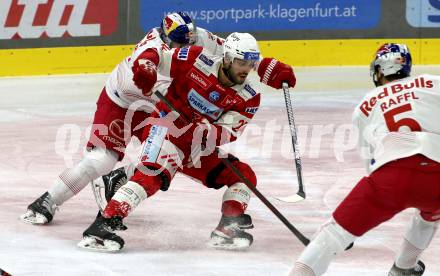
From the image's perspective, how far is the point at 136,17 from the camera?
1009 centimetres

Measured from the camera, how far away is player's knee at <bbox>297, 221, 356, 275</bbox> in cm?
421

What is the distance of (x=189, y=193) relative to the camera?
6715 millimetres

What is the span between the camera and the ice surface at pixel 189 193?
5148 millimetres

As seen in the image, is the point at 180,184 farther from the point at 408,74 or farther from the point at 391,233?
the point at 408,74

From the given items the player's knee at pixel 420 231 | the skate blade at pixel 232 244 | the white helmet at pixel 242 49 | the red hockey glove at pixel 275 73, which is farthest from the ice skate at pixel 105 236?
the player's knee at pixel 420 231

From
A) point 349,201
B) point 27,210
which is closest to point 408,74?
point 349,201

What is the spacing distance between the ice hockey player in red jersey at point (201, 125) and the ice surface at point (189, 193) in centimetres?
13

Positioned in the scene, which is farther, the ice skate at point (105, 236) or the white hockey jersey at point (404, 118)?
the ice skate at point (105, 236)

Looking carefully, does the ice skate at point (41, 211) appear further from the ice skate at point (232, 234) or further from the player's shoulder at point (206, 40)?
the player's shoulder at point (206, 40)

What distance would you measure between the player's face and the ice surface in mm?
831

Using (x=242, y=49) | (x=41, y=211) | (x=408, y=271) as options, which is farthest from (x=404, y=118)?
(x=41, y=211)

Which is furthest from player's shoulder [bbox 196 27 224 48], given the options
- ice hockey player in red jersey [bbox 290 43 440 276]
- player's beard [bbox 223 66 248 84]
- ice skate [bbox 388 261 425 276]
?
ice hockey player in red jersey [bbox 290 43 440 276]

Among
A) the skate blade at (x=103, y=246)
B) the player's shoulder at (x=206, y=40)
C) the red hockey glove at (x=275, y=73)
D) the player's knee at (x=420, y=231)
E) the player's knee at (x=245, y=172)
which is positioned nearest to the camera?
the player's knee at (x=420, y=231)

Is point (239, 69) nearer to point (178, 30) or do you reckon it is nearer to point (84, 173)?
point (178, 30)
